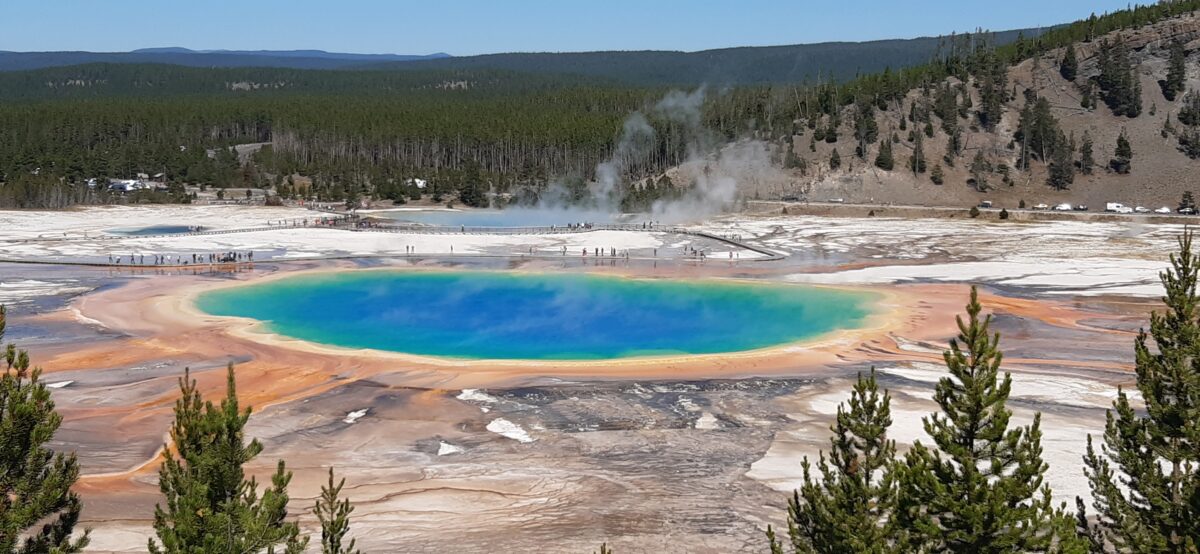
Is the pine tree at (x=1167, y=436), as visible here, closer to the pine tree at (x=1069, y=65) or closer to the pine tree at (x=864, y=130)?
the pine tree at (x=864, y=130)

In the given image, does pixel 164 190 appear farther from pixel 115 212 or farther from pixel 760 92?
pixel 760 92

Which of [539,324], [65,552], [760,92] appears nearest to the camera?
[65,552]

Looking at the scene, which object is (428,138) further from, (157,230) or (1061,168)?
(1061,168)

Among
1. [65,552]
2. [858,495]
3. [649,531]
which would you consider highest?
[858,495]

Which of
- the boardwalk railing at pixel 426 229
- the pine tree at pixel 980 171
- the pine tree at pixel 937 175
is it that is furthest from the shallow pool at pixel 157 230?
the pine tree at pixel 980 171

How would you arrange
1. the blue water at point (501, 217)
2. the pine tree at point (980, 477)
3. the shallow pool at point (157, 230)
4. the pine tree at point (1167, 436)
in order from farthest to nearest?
the blue water at point (501, 217) < the shallow pool at point (157, 230) < the pine tree at point (1167, 436) < the pine tree at point (980, 477)

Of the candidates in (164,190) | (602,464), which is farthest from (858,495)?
(164,190)
